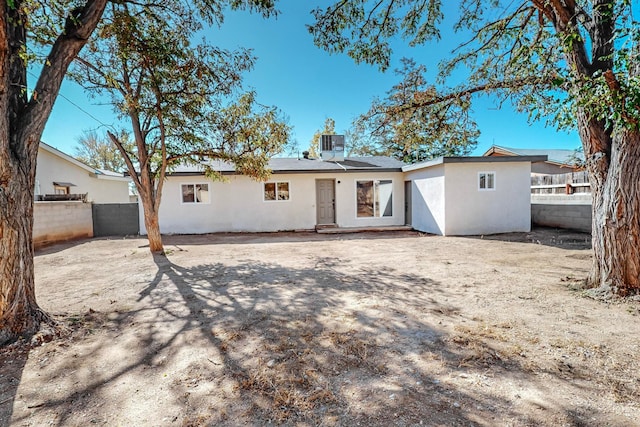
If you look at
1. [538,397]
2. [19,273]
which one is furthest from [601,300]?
[19,273]

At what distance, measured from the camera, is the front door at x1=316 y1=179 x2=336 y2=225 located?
40.2 feet

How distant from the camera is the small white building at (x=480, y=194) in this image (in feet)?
31.7

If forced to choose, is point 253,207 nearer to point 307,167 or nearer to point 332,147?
point 307,167

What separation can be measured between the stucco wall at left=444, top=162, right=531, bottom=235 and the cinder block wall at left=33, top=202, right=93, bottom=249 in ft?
41.6

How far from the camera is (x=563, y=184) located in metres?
10.2

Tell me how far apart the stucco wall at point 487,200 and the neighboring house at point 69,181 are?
12.6 meters

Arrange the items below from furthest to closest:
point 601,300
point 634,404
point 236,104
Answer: point 236,104
point 601,300
point 634,404

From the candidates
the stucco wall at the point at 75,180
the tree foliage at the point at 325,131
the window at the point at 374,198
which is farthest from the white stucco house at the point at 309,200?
the tree foliage at the point at 325,131

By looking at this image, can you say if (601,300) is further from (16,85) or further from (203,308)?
(16,85)

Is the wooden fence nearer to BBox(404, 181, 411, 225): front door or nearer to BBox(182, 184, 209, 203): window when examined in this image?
BBox(404, 181, 411, 225): front door

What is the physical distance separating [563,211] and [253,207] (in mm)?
11459

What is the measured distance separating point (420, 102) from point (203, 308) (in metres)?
5.51

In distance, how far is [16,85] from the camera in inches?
116

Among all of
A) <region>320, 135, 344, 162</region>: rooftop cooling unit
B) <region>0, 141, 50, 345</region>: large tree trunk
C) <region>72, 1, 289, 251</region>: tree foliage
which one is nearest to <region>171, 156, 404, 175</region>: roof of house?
<region>320, 135, 344, 162</region>: rooftop cooling unit
